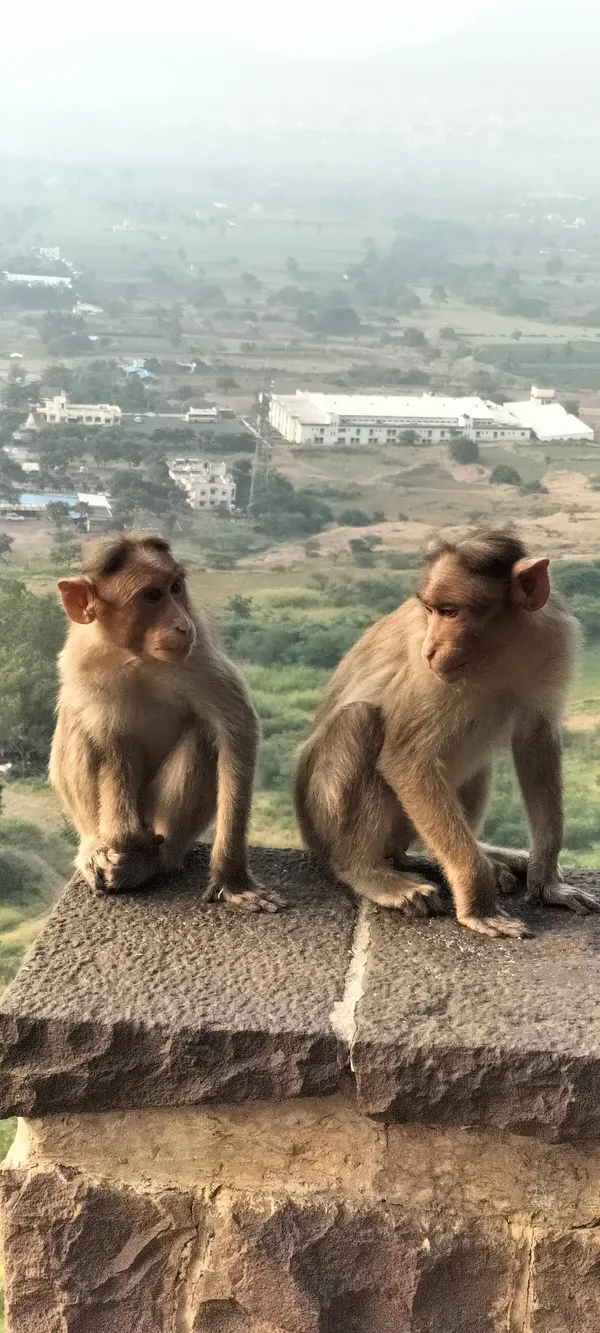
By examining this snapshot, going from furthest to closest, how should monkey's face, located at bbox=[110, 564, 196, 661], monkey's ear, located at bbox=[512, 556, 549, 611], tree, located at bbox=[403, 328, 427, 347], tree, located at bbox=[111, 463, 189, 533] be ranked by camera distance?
tree, located at bbox=[403, 328, 427, 347], tree, located at bbox=[111, 463, 189, 533], monkey's face, located at bbox=[110, 564, 196, 661], monkey's ear, located at bbox=[512, 556, 549, 611]

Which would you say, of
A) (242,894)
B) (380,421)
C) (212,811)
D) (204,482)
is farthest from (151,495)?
(242,894)

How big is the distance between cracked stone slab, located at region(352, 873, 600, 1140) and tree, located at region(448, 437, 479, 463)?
2964 mm

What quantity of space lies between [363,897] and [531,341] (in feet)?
12.5

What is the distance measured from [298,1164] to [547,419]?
148 inches

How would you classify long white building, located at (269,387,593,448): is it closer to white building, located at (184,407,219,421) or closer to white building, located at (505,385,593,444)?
white building, located at (505,385,593,444)

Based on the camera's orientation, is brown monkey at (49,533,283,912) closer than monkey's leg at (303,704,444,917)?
Yes

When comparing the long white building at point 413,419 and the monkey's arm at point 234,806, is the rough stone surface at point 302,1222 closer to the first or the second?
the monkey's arm at point 234,806

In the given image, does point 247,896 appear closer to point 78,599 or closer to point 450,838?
point 450,838

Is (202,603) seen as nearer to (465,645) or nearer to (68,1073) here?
(465,645)

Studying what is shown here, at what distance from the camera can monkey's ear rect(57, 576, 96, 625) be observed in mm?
2553

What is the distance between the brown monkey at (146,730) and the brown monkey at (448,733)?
9.3 inches

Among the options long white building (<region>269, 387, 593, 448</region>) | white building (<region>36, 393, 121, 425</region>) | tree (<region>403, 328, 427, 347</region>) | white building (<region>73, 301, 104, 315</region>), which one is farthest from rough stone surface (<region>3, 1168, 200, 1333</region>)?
tree (<region>403, 328, 427, 347</region>)

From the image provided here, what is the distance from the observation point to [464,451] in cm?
505

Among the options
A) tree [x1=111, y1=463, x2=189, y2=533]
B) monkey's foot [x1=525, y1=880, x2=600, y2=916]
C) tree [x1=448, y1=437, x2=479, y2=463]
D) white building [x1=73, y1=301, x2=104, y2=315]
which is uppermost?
white building [x1=73, y1=301, x2=104, y2=315]
